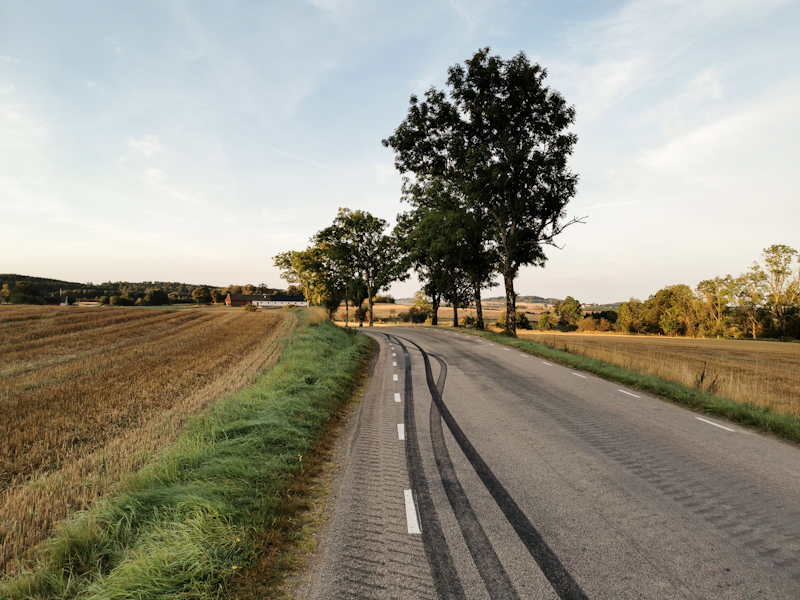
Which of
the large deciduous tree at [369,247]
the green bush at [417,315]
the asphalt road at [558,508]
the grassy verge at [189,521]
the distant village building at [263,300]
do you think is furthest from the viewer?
the distant village building at [263,300]

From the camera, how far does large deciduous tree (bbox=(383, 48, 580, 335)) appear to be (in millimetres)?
22812

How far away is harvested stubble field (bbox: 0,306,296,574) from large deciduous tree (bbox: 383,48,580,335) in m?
16.5

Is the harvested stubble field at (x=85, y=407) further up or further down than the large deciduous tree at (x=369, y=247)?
further down

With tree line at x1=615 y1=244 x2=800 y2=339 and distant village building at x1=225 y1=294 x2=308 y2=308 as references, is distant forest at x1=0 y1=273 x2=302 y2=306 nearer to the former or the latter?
distant village building at x1=225 y1=294 x2=308 y2=308

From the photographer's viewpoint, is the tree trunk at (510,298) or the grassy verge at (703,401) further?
the tree trunk at (510,298)

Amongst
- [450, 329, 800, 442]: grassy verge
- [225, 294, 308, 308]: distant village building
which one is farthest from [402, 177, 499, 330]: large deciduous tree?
[225, 294, 308, 308]: distant village building

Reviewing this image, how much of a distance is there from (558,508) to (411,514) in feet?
5.75

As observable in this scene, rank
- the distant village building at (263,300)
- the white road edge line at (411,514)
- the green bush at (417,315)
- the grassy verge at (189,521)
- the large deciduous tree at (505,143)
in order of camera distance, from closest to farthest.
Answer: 1. the grassy verge at (189,521)
2. the white road edge line at (411,514)
3. the large deciduous tree at (505,143)
4. the green bush at (417,315)
5. the distant village building at (263,300)

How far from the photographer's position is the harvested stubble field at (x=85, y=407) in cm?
454

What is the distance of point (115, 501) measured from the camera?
4.25 meters

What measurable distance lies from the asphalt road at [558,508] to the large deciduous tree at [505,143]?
17.8 m

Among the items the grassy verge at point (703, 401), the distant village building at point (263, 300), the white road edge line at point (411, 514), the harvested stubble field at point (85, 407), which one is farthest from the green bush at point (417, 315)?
the white road edge line at point (411, 514)

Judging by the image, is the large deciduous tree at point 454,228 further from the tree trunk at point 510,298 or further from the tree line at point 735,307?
the tree line at point 735,307

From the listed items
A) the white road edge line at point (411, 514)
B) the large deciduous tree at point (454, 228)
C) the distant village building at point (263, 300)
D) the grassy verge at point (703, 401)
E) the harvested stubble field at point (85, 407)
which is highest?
the large deciduous tree at point (454, 228)
